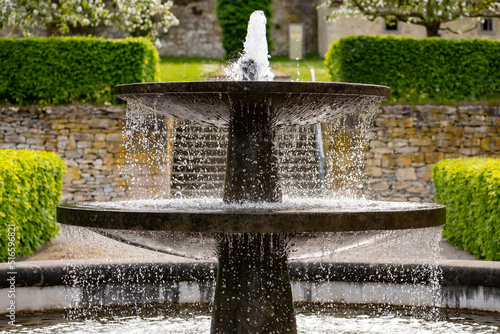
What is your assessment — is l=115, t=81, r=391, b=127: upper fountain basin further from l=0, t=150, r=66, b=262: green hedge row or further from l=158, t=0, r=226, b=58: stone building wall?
l=158, t=0, r=226, b=58: stone building wall

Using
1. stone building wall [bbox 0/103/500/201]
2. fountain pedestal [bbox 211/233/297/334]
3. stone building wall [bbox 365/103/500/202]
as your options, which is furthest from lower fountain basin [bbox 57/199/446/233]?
stone building wall [bbox 365/103/500/202]

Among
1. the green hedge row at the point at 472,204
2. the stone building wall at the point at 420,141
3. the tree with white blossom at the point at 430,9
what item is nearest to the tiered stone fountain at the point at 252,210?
the green hedge row at the point at 472,204

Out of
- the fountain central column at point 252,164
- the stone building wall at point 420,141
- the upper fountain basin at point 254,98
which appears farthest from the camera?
the stone building wall at point 420,141

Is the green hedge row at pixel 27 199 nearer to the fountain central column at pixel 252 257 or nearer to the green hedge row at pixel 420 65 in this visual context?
the fountain central column at pixel 252 257

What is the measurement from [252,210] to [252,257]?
712 millimetres

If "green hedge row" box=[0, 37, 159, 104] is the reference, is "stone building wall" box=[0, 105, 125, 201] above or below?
below

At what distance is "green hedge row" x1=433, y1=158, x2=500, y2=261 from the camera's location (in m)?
8.41

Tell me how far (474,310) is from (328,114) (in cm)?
236

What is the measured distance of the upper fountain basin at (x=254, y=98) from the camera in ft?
13.4

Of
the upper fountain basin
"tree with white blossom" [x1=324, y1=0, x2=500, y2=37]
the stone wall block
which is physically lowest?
the stone wall block

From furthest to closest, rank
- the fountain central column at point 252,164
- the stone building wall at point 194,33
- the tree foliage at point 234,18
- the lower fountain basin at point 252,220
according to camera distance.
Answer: the stone building wall at point 194,33 → the tree foliage at point 234,18 → the fountain central column at point 252,164 → the lower fountain basin at point 252,220

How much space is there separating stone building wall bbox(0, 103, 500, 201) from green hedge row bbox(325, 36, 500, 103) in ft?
1.80

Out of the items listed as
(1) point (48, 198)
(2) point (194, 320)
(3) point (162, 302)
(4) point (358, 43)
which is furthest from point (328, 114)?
(4) point (358, 43)

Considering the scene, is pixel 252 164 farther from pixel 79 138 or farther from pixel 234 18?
pixel 234 18
